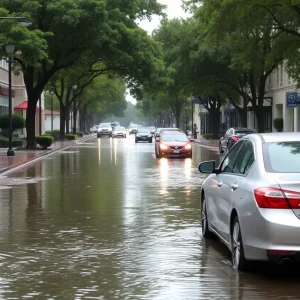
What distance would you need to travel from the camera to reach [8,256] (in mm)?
9406

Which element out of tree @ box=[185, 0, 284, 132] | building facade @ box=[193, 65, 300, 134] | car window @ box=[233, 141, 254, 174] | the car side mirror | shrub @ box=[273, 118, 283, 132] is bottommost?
the car side mirror

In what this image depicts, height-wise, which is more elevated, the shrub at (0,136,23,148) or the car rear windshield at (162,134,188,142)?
the car rear windshield at (162,134,188,142)

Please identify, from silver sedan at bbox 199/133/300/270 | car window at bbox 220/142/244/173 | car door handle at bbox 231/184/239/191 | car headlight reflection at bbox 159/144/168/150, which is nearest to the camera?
silver sedan at bbox 199/133/300/270

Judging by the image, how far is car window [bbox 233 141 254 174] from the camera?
27.9 feet

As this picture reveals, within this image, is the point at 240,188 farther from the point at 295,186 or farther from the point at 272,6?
the point at 272,6

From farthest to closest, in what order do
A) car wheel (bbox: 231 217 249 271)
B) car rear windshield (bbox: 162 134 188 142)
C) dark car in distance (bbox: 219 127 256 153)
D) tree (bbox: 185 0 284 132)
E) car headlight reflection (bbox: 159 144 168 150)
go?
1. dark car in distance (bbox: 219 127 256 153)
2. car rear windshield (bbox: 162 134 188 142)
3. car headlight reflection (bbox: 159 144 168 150)
4. tree (bbox: 185 0 284 132)
5. car wheel (bbox: 231 217 249 271)

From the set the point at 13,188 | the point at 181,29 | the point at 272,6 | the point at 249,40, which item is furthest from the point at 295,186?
the point at 181,29

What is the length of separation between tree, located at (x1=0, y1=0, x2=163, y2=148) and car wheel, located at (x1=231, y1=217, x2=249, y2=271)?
27.3 meters

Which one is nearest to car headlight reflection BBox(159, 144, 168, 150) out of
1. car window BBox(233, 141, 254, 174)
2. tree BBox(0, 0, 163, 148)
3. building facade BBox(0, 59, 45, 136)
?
tree BBox(0, 0, 163, 148)

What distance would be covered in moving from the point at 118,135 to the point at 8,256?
79.4m

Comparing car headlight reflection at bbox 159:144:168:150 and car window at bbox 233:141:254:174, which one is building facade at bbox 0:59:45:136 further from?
car window at bbox 233:141:254:174

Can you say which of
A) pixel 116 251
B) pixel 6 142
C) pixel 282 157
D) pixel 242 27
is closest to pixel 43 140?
pixel 6 142

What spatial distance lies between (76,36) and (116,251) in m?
31.7

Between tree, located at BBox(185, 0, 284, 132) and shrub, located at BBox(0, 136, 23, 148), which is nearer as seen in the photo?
tree, located at BBox(185, 0, 284, 132)
